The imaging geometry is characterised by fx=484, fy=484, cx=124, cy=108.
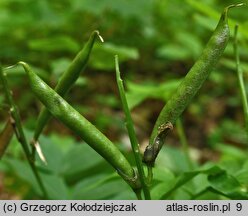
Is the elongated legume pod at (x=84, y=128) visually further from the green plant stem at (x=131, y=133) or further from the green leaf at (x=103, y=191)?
the green leaf at (x=103, y=191)

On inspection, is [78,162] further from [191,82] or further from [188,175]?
[191,82]

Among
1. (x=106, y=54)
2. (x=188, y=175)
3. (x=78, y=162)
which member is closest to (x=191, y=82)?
(x=188, y=175)

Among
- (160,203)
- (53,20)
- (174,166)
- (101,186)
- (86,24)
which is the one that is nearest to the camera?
(160,203)

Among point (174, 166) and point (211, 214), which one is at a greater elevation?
point (211, 214)

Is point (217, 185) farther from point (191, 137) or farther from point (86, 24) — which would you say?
point (86, 24)

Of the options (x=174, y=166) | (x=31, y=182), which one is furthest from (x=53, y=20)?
(x=31, y=182)
